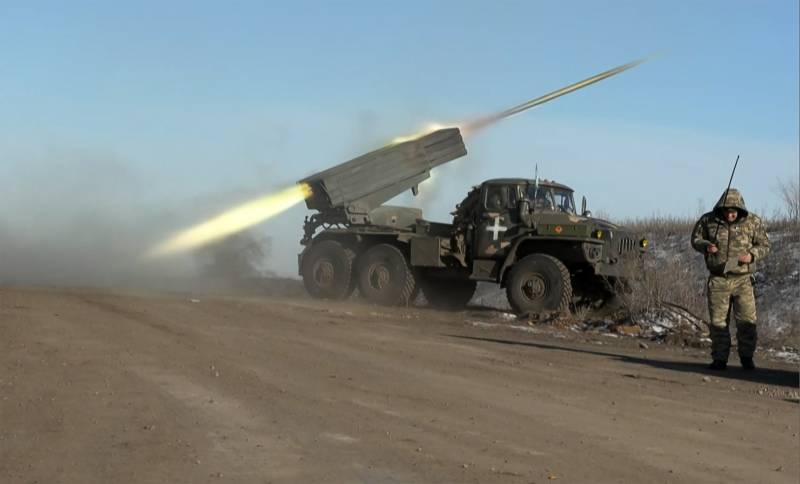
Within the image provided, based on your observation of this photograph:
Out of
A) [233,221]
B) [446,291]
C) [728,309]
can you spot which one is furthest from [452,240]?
[728,309]

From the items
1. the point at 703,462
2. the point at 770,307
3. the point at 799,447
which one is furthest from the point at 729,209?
the point at 770,307

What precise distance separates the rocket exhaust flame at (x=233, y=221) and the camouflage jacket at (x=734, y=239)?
1045 centimetres

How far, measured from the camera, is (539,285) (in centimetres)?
1788

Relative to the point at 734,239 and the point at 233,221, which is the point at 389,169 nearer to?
the point at 233,221

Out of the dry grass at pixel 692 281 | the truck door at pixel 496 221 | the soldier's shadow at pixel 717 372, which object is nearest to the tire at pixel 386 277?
the truck door at pixel 496 221

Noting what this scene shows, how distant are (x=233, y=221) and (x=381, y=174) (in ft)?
16.8

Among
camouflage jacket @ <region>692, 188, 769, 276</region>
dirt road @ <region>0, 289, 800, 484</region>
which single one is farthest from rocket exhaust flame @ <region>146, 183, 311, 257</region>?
camouflage jacket @ <region>692, 188, 769, 276</region>

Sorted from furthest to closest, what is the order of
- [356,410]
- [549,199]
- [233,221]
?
1. [233,221]
2. [549,199]
3. [356,410]

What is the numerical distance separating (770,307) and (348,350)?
12.1m

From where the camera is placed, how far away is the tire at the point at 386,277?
66.0 ft

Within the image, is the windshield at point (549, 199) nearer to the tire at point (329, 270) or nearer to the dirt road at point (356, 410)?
the tire at point (329, 270)

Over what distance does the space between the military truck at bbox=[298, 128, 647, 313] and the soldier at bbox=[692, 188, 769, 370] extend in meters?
6.22

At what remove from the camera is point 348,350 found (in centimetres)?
1084

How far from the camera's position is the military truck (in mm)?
17984
